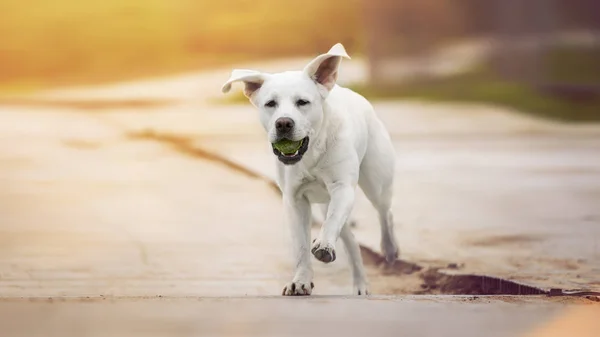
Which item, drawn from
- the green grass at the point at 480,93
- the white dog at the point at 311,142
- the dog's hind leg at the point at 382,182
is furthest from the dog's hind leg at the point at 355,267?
the green grass at the point at 480,93

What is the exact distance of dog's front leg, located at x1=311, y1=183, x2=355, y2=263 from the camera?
5273mm

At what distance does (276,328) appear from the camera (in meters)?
4.79

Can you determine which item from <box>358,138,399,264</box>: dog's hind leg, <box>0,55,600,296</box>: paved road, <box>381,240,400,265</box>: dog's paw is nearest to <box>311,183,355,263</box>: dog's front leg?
<box>358,138,399,264</box>: dog's hind leg

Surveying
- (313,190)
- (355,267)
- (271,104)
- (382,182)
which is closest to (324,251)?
(313,190)

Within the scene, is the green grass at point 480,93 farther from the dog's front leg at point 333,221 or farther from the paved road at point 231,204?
the dog's front leg at point 333,221

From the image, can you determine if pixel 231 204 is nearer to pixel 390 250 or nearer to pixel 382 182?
pixel 390 250

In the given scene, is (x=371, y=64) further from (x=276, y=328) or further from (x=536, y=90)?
(x=276, y=328)

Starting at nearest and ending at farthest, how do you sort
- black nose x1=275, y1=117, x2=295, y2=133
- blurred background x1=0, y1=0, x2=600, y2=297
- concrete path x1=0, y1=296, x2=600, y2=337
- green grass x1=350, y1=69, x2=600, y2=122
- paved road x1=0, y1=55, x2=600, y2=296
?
concrete path x1=0, y1=296, x2=600, y2=337
black nose x1=275, y1=117, x2=295, y2=133
paved road x1=0, y1=55, x2=600, y2=296
blurred background x1=0, y1=0, x2=600, y2=297
green grass x1=350, y1=69, x2=600, y2=122

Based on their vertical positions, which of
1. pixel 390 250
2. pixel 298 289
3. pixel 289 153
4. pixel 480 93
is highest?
pixel 480 93

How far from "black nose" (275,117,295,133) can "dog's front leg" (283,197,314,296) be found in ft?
1.59

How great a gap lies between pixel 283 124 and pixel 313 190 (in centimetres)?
53

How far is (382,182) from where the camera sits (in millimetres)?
6332

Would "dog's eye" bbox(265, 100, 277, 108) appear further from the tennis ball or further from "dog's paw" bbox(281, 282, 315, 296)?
"dog's paw" bbox(281, 282, 315, 296)

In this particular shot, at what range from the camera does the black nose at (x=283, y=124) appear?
537 centimetres
